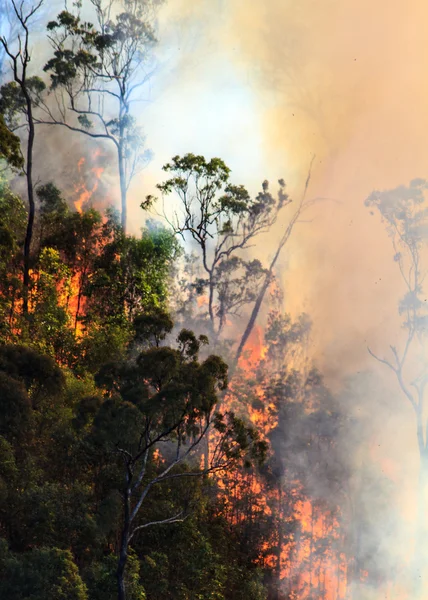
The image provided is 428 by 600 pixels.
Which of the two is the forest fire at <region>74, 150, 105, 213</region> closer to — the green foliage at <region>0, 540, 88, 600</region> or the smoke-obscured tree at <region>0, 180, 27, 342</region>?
the smoke-obscured tree at <region>0, 180, 27, 342</region>

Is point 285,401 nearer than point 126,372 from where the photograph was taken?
No

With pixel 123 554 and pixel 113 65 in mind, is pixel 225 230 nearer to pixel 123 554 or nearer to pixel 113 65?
pixel 113 65

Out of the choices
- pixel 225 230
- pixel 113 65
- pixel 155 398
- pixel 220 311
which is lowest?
pixel 155 398

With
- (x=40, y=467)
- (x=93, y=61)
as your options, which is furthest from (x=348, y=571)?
(x=93, y=61)

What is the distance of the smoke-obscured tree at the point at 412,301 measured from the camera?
39.6m

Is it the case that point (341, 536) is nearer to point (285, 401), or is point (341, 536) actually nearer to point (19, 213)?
point (285, 401)

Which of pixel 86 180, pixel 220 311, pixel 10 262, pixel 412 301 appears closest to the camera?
pixel 10 262

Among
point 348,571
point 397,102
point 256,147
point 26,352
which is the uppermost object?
point 397,102

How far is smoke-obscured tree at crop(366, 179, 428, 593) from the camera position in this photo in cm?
3959

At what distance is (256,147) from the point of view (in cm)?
4912

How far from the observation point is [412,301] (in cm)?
4222

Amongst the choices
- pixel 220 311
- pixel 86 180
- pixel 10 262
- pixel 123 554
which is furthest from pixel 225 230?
pixel 123 554

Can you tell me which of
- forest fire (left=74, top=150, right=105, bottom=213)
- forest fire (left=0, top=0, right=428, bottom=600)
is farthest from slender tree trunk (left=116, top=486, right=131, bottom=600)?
forest fire (left=74, top=150, right=105, bottom=213)

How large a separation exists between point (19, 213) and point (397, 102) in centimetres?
2552
